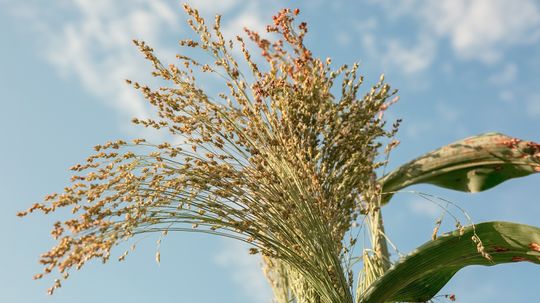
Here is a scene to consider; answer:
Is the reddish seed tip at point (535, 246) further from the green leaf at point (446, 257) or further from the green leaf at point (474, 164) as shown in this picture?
the green leaf at point (474, 164)

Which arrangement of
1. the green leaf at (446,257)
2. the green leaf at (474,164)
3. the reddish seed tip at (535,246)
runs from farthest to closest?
the green leaf at (474,164) < the reddish seed tip at (535,246) < the green leaf at (446,257)

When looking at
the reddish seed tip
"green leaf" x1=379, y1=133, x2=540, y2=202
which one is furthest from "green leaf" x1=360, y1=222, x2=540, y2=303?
"green leaf" x1=379, y1=133, x2=540, y2=202

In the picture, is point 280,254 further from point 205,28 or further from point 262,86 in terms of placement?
point 205,28

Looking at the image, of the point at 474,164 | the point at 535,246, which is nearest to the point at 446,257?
the point at 535,246

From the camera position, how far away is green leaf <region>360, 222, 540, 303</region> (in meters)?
3.01

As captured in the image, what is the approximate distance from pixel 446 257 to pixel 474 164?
69 centimetres

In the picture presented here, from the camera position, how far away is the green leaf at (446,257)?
301cm

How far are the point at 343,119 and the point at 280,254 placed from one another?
2.22ft

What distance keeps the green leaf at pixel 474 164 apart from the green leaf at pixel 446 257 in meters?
0.46

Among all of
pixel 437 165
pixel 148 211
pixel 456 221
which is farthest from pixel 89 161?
pixel 437 165

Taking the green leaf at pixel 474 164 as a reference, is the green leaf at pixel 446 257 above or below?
below

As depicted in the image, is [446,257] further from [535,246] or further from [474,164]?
[474,164]

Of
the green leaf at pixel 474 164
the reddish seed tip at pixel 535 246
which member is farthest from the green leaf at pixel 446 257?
the green leaf at pixel 474 164

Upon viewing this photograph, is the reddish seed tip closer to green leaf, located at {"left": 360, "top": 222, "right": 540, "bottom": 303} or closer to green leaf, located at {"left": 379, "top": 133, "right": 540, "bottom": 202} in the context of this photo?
green leaf, located at {"left": 360, "top": 222, "right": 540, "bottom": 303}
